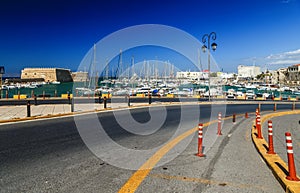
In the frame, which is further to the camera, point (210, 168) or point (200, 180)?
point (210, 168)

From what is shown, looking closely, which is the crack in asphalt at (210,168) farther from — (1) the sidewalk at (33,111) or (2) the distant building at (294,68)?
(2) the distant building at (294,68)

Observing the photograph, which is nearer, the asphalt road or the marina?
A: the asphalt road

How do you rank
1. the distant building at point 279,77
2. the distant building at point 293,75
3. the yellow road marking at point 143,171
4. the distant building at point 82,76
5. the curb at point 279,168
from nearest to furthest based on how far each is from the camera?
the curb at point 279,168 < the yellow road marking at point 143,171 < the distant building at point 82,76 < the distant building at point 293,75 < the distant building at point 279,77

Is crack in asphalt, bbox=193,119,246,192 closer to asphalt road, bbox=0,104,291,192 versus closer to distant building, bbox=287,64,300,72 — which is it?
asphalt road, bbox=0,104,291,192

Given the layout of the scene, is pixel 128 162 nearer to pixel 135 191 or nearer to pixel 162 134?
pixel 135 191

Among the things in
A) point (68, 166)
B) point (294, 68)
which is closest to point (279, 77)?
point (294, 68)

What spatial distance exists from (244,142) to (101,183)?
567 cm

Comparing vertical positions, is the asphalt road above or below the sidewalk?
below

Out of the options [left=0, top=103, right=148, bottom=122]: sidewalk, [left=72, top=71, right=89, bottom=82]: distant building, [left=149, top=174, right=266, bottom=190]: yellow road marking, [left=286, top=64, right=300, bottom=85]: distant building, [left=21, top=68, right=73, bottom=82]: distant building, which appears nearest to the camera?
[left=149, top=174, right=266, bottom=190]: yellow road marking

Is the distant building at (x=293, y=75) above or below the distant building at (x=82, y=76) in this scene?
above

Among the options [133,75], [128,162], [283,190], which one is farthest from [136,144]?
[133,75]

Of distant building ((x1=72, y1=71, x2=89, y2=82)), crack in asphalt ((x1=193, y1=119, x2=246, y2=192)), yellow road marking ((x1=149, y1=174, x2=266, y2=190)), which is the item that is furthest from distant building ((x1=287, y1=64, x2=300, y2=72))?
yellow road marking ((x1=149, y1=174, x2=266, y2=190))

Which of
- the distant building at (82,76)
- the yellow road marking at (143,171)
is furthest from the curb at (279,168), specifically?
the distant building at (82,76)

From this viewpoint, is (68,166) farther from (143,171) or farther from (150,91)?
(150,91)
